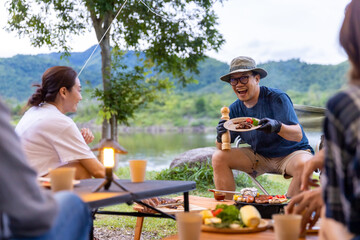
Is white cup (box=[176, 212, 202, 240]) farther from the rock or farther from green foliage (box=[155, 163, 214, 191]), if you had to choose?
the rock

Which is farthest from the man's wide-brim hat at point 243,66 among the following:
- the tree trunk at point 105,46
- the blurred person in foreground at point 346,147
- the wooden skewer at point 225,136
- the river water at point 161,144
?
the river water at point 161,144

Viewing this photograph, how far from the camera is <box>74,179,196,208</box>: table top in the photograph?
146 centimetres

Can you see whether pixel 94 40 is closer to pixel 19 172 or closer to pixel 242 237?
pixel 242 237

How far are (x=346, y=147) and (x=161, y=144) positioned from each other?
8.12m

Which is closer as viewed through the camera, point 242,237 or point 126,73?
point 242,237

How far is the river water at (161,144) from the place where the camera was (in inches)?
320

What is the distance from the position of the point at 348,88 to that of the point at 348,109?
0.19 feet

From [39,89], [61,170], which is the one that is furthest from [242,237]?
[39,89]

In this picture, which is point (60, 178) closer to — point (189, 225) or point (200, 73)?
point (189, 225)

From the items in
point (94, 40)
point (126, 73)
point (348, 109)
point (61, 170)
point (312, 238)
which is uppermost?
point (94, 40)

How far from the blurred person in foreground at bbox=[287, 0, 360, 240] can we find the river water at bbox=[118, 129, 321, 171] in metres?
6.43

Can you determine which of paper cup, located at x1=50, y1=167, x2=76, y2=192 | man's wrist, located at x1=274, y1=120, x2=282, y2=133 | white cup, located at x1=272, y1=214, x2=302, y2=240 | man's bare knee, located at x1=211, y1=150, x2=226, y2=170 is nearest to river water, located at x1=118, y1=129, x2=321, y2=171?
man's bare knee, located at x1=211, y1=150, x2=226, y2=170

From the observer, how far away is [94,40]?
6.06 meters

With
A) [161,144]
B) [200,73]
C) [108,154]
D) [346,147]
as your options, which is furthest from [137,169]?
[161,144]
